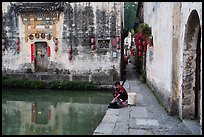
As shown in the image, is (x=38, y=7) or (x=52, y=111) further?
(x=38, y=7)

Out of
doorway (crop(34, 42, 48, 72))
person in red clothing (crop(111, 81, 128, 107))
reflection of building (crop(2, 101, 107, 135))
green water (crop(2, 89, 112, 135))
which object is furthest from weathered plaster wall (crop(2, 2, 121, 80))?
person in red clothing (crop(111, 81, 128, 107))

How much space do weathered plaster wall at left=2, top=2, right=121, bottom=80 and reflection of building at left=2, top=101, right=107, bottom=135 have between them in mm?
4414

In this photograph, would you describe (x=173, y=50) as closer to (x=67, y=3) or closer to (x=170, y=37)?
(x=170, y=37)

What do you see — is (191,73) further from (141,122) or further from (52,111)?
(52,111)

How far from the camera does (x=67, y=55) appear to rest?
15.5 m

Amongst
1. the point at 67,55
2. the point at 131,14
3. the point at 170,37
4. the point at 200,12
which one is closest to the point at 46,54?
the point at 67,55

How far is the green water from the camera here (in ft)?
24.8

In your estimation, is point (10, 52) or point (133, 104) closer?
point (133, 104)

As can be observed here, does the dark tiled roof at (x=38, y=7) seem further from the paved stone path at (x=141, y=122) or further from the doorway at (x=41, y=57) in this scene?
the paved stone path at (x=141, y=122)

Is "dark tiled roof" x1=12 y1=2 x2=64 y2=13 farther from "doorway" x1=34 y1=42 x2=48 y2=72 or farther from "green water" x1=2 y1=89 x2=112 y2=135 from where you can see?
"green water" x1=2 y1=89 x2=112 y2=135

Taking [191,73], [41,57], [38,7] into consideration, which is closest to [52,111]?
[191,73]

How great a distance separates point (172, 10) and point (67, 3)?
8910mm

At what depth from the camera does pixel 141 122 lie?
22.2 feet

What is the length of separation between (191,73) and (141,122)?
5.06 ft
